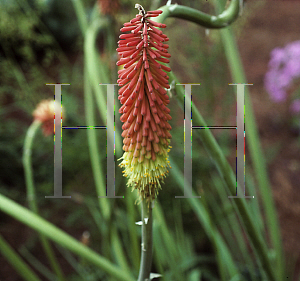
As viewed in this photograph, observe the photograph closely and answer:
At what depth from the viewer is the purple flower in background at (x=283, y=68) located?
1.54 metres

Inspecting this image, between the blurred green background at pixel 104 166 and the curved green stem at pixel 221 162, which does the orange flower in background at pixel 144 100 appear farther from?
the blurred green background at pixel 104 166

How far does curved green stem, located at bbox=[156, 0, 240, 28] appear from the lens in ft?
1.10

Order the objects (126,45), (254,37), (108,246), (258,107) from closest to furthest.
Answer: (126,45), (108,246), (258,107), (254,37)

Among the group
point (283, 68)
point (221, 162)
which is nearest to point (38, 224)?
point (221, 162)

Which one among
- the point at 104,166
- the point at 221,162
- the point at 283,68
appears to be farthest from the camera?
the point at 283,68

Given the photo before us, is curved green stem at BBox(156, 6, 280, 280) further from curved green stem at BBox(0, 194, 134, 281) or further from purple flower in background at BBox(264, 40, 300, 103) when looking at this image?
purple flower in background at BBox(264, 40, 300, 103)

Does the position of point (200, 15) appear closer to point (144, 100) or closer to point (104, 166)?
point (144, 100)

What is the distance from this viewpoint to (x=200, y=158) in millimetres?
1587

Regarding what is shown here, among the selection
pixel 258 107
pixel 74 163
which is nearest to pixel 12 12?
pixel 74 163

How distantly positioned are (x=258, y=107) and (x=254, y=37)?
1096mm

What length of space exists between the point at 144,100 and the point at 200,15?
0.15 m

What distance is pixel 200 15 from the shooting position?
0.37 metres

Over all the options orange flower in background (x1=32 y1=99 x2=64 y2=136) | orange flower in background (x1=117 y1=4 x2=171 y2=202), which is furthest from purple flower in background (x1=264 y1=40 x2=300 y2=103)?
orange flower in background (x1=117 y1=4 x2=171 y2=202)

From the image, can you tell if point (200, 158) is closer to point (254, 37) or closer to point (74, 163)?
point (74, 163)
